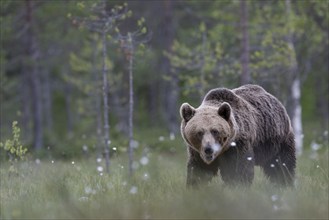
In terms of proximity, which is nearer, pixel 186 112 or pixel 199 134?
pixel 199 134

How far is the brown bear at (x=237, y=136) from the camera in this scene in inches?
311

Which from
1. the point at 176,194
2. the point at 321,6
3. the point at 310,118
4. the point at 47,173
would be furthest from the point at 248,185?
the point at 310,118

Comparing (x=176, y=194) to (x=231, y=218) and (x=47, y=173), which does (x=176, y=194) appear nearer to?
(x=231, y=218)

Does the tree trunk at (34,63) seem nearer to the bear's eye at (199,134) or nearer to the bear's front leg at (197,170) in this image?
the bear's front leg at (197,170)

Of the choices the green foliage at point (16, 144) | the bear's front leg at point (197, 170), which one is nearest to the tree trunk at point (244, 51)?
the green foliage at point (16, 144)

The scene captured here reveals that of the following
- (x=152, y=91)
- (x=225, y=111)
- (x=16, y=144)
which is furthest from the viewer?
(x=152, y=91)

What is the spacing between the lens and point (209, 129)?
7.79 meters

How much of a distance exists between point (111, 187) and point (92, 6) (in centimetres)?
569

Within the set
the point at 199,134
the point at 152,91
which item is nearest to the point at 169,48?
the point at 152,91

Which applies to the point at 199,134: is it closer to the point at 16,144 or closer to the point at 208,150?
the point at 208,150

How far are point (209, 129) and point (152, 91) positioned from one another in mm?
28813

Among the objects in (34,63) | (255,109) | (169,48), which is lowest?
(255,109)

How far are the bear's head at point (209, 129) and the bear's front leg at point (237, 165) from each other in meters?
0.22

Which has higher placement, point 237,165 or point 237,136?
point 237,136
